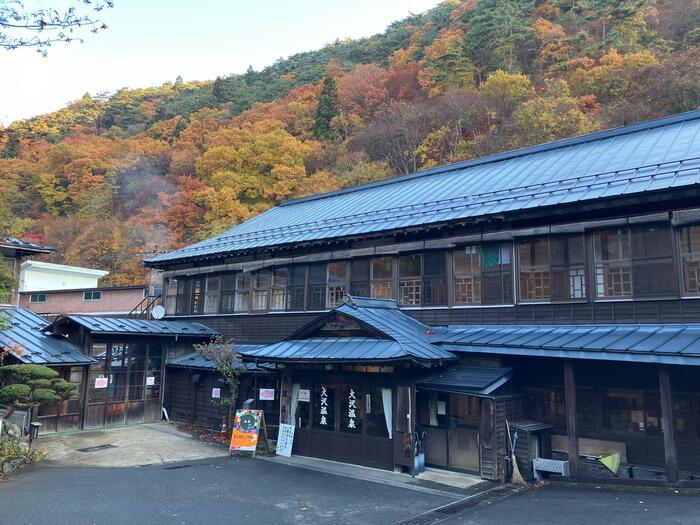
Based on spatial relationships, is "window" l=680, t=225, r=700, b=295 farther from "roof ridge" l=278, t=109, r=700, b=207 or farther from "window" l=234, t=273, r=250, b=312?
"window" l=234, t=273, r=250, b=312

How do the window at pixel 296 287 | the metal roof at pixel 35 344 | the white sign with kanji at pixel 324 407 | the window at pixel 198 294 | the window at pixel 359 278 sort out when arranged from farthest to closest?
the window at pixel 198 294 < the window at pixel 296 287 < the window at pixel 359 278 < the metal roof at pixel 35 344 < the white sign with kanji at pixel 324 407

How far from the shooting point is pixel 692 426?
1180cm

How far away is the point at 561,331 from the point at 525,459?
322cm

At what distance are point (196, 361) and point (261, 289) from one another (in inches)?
145

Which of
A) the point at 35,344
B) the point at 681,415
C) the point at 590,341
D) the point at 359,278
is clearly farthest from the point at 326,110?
the point at 681,415

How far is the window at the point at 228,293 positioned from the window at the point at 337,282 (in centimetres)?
515

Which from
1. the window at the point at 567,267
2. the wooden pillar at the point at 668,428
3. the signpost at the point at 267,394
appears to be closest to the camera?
the wooden pillar at the point at 668,428

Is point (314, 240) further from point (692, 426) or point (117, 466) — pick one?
point (692, 426)

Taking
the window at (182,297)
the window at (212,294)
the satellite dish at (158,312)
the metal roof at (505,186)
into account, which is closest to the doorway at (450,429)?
the metal roof at (505,186)

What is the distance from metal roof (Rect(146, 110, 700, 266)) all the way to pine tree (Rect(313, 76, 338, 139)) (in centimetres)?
2798

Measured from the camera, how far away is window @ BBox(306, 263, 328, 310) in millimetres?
19156

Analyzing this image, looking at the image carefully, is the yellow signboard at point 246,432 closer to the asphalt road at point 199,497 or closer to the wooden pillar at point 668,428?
the asphalt road at point 199,497

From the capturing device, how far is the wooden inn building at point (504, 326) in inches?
483

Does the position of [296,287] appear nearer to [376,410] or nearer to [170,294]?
[376,410]
